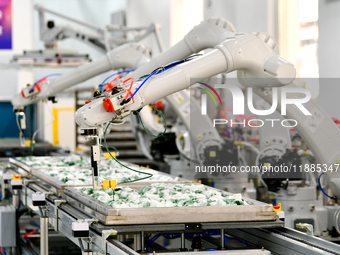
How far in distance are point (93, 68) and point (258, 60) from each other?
2.24 m

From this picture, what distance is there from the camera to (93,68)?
194 inches

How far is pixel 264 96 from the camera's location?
3.48m

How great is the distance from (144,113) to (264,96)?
16.5ft

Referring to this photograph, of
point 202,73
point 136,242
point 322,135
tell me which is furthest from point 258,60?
point 136,242

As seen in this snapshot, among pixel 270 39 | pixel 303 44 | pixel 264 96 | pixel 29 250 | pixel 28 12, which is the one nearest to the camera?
pixel 270 39

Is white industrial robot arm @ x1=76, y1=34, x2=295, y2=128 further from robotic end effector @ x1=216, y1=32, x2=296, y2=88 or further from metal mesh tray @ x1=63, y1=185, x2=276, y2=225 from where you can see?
metal mesh tray @ x1=63, y1=185, x2=276, y2=225

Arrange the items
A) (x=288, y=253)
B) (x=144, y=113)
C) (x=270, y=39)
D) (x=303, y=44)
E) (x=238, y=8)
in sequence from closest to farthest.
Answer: (x=288, y=253) → (x=270, y=39) → (x=303, y=44) → (x=238, y=8) → (x=144, y=113)

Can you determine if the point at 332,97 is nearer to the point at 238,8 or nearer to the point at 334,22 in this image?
the point at 334,22

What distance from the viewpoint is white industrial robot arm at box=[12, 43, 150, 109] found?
4.95 m

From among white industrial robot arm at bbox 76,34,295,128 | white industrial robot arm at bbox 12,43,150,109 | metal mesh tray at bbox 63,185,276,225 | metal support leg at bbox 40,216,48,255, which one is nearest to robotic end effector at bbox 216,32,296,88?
white industrial robot arm at bbox 76,34,295,128

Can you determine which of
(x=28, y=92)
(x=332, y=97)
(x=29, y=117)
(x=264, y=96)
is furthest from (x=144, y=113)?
(x=264, y=96)

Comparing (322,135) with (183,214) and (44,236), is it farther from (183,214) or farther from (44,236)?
(44,236)

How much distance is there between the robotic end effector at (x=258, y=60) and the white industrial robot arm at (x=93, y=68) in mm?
2025

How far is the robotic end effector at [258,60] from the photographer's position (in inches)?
121
